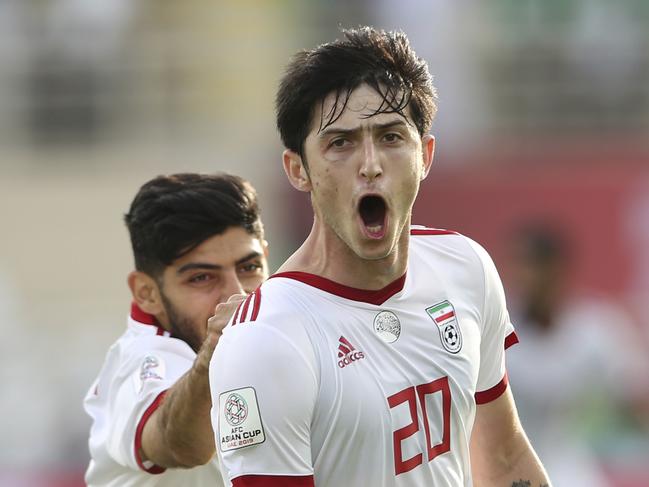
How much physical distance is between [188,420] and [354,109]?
46.3 inches

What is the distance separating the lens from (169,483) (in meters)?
5.08

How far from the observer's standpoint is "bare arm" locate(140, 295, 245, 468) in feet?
14.3

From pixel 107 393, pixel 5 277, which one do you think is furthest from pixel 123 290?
pixel 107 393

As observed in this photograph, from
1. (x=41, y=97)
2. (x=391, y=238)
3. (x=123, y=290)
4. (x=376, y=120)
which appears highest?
(x=376, y=120)

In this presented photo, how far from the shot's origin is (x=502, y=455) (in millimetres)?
4516

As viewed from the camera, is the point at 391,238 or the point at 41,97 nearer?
the point at 391,238

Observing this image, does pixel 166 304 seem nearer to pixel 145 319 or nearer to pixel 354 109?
pixel 145 319

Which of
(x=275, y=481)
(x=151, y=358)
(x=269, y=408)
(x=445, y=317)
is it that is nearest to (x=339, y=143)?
(x=445, y=317)

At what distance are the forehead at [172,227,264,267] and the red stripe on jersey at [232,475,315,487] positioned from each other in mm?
1509

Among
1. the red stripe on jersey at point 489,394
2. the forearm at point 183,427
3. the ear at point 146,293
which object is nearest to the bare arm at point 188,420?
the forearm at point 183,427

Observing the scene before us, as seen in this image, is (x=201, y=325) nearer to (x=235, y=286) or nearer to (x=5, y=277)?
(x=235, y=286)

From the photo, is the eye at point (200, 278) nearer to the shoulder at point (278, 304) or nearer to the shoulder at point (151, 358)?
the shoulder at point (151, 358)

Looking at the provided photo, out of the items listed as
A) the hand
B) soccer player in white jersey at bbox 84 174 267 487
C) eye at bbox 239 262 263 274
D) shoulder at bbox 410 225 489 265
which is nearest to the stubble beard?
soccer player in white jersey at bbox 84 174 267 487

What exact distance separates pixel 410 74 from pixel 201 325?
1515mm
